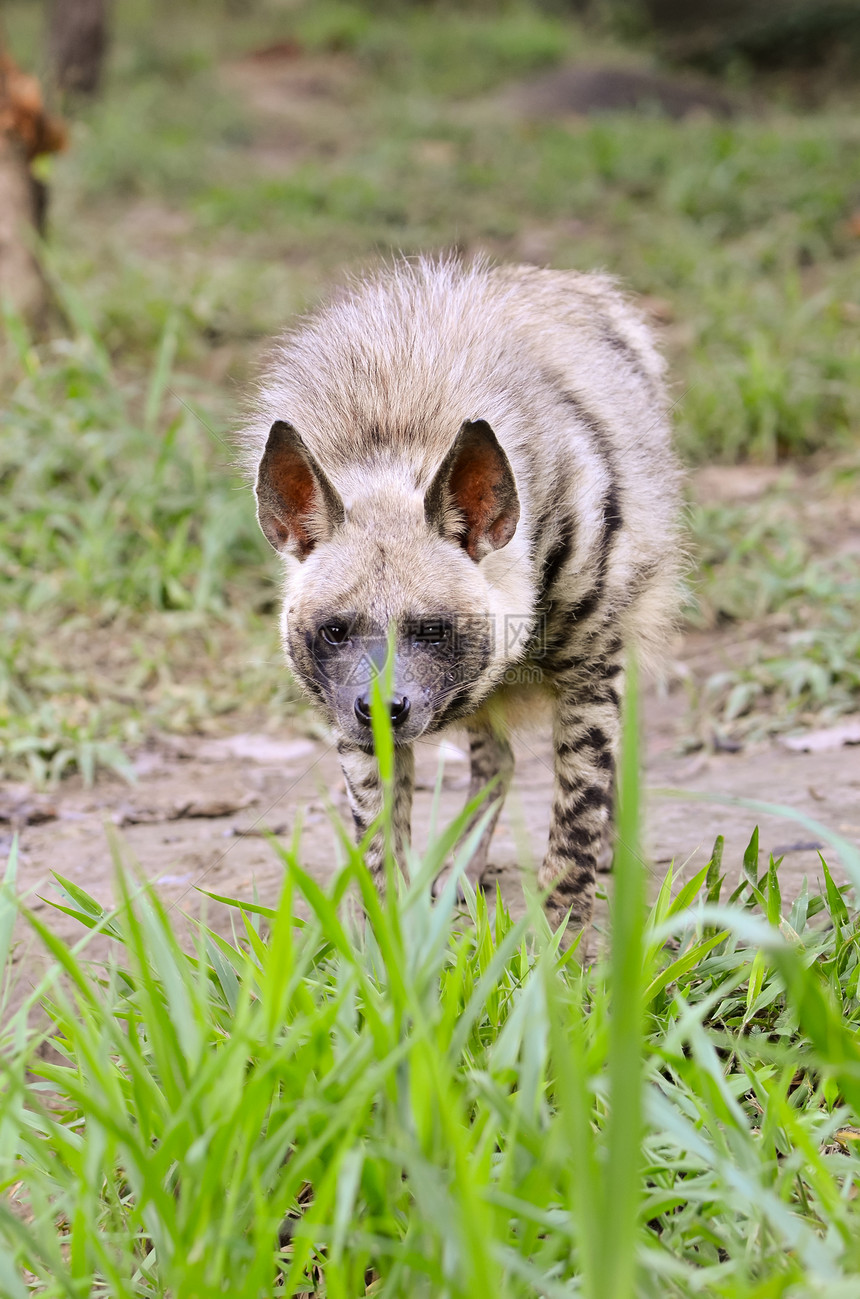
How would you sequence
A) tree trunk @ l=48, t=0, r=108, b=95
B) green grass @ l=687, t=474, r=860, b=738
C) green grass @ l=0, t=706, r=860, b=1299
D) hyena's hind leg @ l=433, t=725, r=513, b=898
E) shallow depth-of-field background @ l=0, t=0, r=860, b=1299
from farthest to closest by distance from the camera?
tree trunk @ l=48, t=0, r=108, b=95
green grass @ l=687, t=474, r=860, b=738
hyena's hind leg @ l=433, t=725, r=513, b=898
shallow depth-of-field background @ l=0, t=0, r=860, b=1299
green grass @ l=0, t=706, r=860, b=1299

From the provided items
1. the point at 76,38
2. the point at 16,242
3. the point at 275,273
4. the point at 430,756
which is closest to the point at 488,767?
the point at 430,756

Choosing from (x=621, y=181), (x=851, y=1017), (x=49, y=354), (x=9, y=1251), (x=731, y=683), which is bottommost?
(x=9, y=1251)

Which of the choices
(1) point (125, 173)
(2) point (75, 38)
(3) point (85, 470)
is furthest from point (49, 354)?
(2) point (75, 38)

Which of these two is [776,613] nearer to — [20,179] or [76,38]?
[20,179]

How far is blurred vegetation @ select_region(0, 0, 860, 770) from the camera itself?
5.14 meters

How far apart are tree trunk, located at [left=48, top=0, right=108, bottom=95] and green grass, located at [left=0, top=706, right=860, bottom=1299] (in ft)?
41.6

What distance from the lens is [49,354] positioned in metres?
6.19

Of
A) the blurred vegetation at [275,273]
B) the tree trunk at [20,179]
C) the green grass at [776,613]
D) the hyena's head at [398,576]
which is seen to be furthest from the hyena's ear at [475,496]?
the tree trunk at [20,179]

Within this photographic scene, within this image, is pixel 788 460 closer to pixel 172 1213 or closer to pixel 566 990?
pixel 566 990

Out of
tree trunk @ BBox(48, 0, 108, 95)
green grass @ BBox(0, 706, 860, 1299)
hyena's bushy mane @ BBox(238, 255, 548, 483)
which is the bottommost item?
green grass @ BBox(0, 706, 860, 1299)

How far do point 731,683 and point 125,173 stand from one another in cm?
802

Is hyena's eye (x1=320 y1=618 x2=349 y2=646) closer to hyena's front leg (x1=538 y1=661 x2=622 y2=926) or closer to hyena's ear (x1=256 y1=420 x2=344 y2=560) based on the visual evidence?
hyena's ear (x1=256 y1=420 x2=344 y2=560)

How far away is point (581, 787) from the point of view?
3.08 m

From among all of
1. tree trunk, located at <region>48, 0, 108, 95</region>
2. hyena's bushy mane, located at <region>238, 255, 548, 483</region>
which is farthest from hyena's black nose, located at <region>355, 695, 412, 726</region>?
tree trunk, located at <region>48, 0, 108, 95</region>
